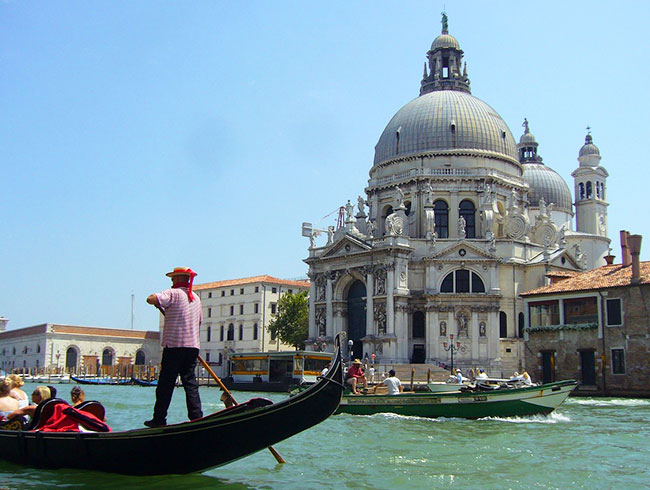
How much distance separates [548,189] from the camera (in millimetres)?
62719

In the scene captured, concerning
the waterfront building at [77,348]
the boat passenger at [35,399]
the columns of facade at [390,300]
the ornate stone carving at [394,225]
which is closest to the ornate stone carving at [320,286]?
the columns of facade at [390,300]

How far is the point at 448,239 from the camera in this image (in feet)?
157

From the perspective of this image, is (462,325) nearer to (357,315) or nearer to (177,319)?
(357,315)

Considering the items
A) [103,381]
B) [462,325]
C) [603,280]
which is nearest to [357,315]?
[462,325]

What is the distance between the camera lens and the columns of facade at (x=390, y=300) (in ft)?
151

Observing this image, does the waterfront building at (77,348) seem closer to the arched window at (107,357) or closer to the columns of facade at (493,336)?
the arched window at (107,357)

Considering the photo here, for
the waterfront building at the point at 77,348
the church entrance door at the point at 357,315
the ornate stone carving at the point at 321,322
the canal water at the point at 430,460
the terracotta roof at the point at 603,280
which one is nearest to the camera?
the canal water at the point at 430,460

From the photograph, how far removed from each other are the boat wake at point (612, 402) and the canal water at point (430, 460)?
6564 millimetres

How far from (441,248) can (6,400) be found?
38.4m

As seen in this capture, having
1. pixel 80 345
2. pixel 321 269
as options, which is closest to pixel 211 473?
pixel 321 269

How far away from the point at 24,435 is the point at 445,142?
44174 mm

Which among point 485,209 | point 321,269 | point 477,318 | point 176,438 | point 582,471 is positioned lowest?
point 582,471

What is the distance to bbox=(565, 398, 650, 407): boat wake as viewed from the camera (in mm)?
27211

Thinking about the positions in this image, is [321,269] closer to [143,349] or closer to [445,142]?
[445,142]
